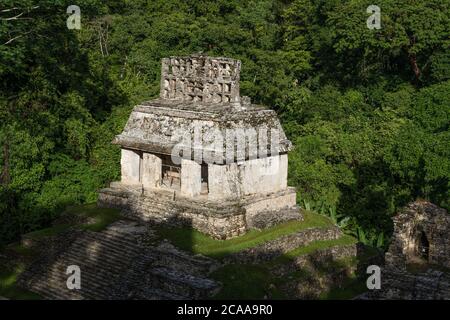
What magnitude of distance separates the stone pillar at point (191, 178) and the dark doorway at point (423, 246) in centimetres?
550

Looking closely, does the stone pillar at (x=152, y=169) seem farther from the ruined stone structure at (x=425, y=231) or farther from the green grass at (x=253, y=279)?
the ruined stone structure at (x=425, y=231)

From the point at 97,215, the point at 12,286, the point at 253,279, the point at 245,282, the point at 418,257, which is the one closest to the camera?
the point at 245,282

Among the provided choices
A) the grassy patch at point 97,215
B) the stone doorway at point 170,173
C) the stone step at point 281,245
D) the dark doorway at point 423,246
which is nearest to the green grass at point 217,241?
the stone step at point 281,245

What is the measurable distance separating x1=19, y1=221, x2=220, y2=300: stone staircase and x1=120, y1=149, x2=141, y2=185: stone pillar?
163 cm

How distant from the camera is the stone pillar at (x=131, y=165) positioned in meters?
18.3

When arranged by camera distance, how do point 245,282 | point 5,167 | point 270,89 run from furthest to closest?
point 270,89 → point 5,167 → point 245,282

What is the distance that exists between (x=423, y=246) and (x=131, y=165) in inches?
313

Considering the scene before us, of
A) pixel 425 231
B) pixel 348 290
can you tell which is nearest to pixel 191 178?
pixel 348 290

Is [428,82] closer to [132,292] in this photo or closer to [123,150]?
[123,150]

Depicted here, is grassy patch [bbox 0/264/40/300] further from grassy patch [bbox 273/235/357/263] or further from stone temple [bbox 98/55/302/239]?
grassy patch [bbox 273/235/357/263]

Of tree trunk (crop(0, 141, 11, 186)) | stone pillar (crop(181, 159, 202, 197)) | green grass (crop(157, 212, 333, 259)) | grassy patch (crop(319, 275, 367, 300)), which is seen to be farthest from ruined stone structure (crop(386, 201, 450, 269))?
tree trunk (crop(0, 141, 11, 186))

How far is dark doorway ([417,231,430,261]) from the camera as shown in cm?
1520

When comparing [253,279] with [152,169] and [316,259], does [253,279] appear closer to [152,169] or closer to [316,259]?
[316,259]

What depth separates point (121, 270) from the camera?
15312 millimetres
